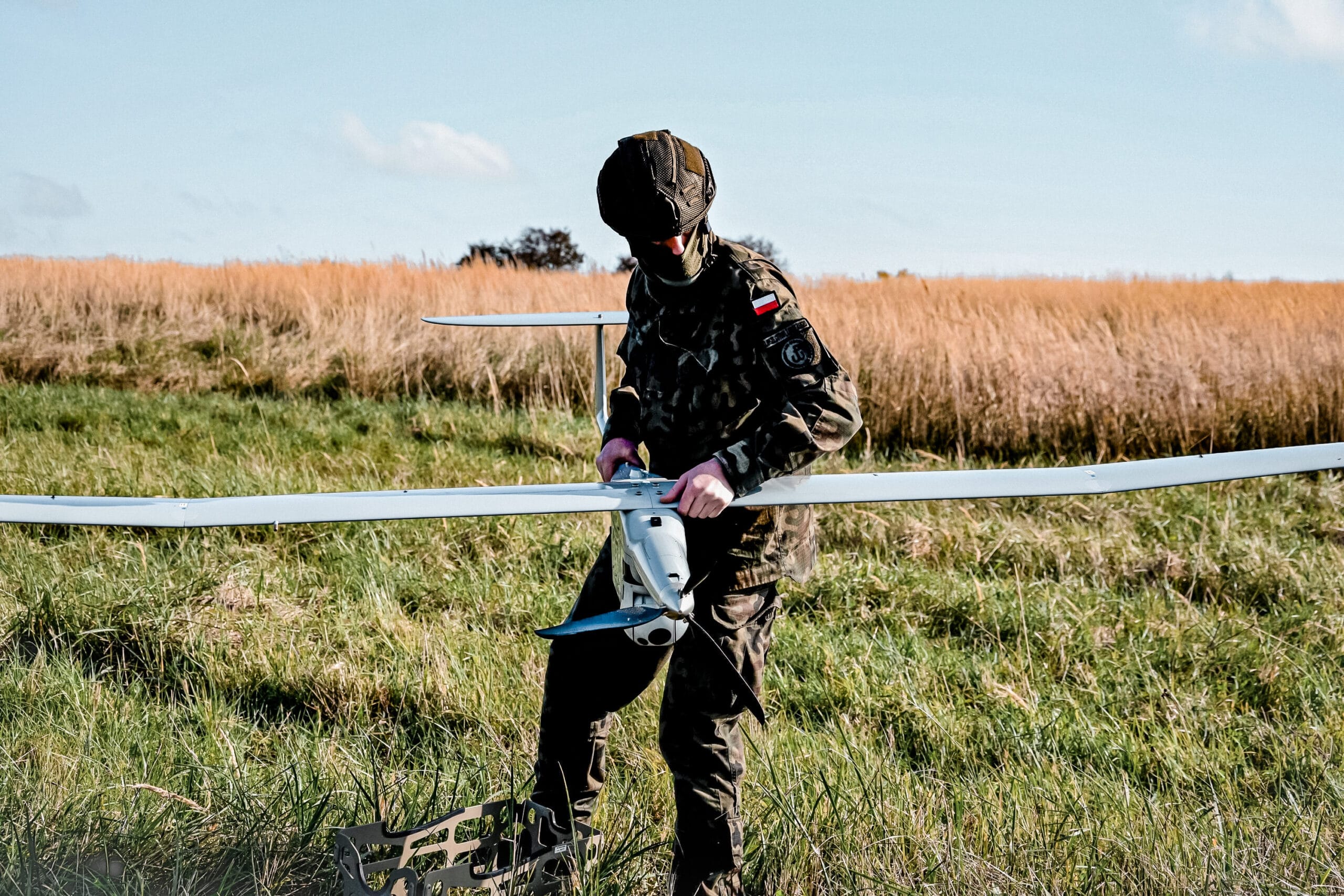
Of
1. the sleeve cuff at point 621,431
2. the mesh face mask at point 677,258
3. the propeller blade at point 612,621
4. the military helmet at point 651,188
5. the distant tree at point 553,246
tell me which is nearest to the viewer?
the propeller blade at point 612,621

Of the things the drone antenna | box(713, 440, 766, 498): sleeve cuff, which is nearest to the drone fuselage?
box(713, 440, 766, 498): sleeve cuff

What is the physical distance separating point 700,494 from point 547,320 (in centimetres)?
164

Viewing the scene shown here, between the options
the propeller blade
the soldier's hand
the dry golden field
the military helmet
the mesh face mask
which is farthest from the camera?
the dry golden field

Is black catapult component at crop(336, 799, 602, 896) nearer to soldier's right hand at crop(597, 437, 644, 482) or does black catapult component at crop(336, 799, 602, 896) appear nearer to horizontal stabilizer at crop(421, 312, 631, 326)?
soldier's right hand at crop(597, 437, 644, 482)

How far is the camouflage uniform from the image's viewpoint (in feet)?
7.46

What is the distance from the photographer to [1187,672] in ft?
13.2

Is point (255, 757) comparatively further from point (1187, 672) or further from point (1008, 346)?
point (1008, 346)

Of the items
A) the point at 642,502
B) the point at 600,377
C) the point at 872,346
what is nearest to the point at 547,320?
the point at 600,377

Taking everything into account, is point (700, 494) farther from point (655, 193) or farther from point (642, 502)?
point (655, 193)

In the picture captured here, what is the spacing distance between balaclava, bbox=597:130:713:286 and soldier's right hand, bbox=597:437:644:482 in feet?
1.61

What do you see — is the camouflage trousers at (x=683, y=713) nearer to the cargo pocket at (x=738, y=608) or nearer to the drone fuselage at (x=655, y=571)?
the cargo pocket at (x=738, y=608)

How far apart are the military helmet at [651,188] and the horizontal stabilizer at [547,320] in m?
0.57

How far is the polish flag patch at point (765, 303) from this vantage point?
91.3 inches

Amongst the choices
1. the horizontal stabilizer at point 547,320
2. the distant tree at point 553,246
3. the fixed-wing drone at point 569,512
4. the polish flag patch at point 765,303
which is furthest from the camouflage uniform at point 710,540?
the distant tree at point 553,246
